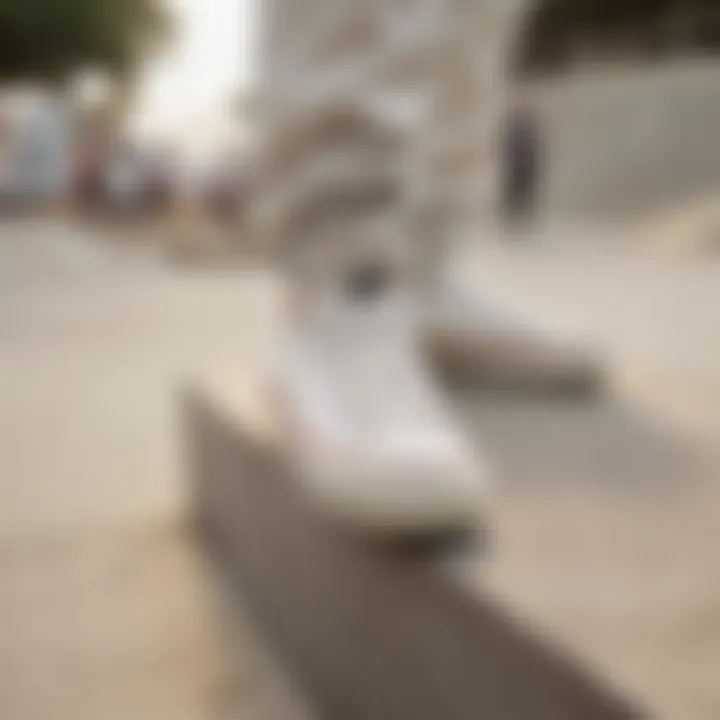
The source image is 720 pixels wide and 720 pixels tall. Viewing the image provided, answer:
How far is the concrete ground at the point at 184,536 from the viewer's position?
47cm

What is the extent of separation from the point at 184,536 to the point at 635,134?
63 cm

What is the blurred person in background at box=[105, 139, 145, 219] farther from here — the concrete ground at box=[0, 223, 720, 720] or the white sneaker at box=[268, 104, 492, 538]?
the white sneaker at box=[268, 104, 492, 538]

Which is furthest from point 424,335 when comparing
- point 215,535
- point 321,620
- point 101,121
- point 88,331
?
point 101,121

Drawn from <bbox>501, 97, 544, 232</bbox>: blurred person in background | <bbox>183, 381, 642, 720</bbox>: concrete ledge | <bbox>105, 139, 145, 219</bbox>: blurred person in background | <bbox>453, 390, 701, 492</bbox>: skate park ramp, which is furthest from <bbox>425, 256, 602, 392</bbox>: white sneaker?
<bbox>105, 139, 145, 219</bbox>: blurred person in background

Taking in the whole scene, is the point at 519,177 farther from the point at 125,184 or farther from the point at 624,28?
the point at 624,28

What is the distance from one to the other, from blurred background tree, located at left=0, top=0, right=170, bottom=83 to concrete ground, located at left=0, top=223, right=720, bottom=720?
1.17 m

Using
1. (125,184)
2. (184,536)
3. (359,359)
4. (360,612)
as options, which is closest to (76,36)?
(125,184)

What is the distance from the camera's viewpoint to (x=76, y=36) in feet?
8.26

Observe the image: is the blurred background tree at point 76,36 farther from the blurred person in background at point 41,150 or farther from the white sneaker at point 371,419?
the white sneaker at point 371,419

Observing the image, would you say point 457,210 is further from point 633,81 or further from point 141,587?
Result: point 141,587

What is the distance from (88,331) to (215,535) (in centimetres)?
71

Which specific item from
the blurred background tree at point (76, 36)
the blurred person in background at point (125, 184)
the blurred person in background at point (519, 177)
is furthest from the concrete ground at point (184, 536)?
the blurred person in background at point (125, 184)

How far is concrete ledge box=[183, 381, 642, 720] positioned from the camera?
43cm

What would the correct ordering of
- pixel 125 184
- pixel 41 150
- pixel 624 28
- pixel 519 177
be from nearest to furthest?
pixel 624 28 → pixel 519 177 → pixel 41 150 → pixel 125 184
